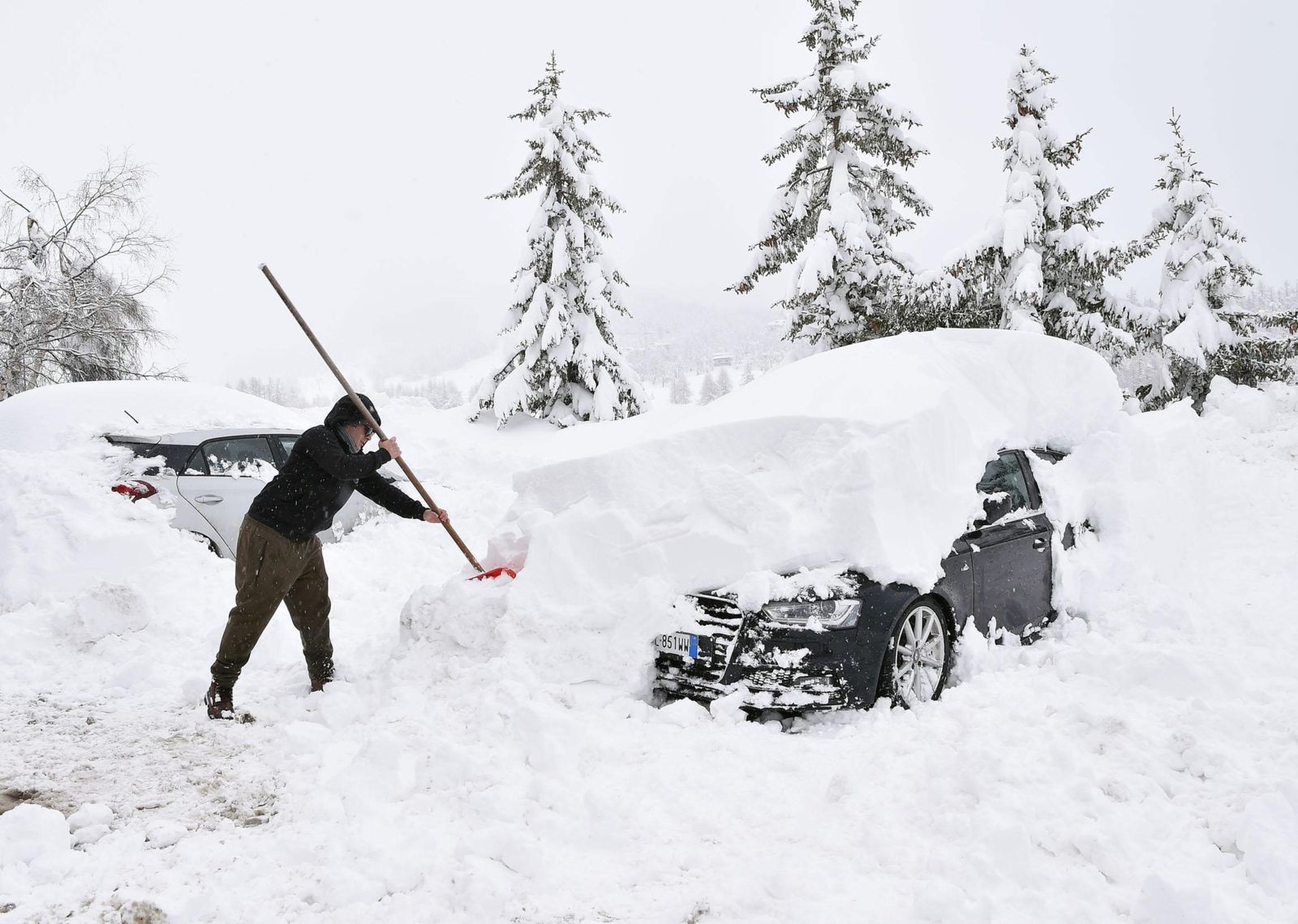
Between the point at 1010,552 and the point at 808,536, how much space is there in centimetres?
152

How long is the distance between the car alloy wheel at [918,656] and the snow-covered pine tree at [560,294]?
A: 46.5 ft

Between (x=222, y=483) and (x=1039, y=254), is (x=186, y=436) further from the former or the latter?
(x=1039, y=254)

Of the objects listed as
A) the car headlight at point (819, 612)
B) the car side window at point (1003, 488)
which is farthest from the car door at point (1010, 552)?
the car headlight at point (819, 612)

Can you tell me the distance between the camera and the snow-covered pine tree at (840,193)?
1563 cm

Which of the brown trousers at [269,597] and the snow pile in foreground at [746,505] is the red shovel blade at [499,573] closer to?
the snow pile in foreground at [746,505]

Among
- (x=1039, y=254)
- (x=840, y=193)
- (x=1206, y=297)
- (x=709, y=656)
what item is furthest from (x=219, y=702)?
(x=1206, y=297)

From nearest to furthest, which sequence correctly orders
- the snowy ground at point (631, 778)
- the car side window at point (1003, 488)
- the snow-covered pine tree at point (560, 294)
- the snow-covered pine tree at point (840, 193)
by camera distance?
the snowy ground at point (631, 778) < the car side window at point (1003, 488) < the snow-covered pine tree at point (840, 193) < the snow-covered pine tree at point (560, 294)

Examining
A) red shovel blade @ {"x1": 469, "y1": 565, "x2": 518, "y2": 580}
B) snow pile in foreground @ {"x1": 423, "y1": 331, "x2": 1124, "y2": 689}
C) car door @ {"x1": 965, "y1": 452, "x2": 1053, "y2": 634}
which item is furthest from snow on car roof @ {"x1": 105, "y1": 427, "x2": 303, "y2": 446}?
car door @ {"x1": 965, "y1": 452, "x2": 1053, "y2": 634}

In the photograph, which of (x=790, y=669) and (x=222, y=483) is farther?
(x=222, y=483)

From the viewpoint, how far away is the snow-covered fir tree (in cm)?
1579

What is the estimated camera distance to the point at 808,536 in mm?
4059

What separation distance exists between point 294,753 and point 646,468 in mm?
2290

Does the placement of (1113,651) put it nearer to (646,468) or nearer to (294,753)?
(646,468)

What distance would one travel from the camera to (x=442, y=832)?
2854 mm
